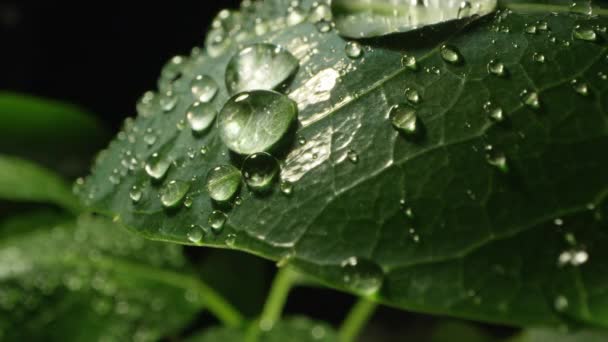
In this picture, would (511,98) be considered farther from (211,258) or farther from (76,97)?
(76,97)

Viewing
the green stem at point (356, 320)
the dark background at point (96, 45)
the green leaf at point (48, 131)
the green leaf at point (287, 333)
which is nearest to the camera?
the green leaf at point (287, 333)

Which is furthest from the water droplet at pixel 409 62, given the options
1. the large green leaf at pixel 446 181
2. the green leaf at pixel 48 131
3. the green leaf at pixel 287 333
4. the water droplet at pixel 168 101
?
the green leaf at pixel 48 131

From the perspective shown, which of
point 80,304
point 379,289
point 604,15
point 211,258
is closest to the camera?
point 379,289

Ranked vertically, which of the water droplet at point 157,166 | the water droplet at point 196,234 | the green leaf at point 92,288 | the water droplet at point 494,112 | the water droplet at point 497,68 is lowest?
the green leaf at point 92,288

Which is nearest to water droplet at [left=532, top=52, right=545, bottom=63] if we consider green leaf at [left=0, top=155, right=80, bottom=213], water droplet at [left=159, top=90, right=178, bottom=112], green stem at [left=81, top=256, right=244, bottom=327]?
water droplet at [left=159, top=90, right=178, bottom=112]

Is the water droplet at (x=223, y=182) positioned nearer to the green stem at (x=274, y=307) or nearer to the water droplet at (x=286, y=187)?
the water droplet at (x=286, y=187)

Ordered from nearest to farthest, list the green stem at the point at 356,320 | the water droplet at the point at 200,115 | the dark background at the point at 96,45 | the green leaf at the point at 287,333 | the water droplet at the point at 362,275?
the water droplet at the point at 362,275 < the water droplet at the point at 200,115 < the green leaf at the point at 287,333 < the green stem at the point at 356,320 < the dark background at the point at 96,45

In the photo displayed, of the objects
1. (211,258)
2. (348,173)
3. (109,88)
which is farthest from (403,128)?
(109,88)
